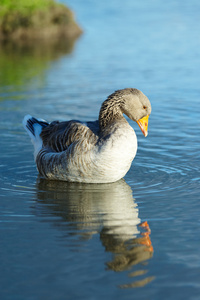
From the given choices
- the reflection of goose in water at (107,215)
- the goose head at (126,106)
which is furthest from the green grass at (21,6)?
the reflection of goose in water at (107,215)

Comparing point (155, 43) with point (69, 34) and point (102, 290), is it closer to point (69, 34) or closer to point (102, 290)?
point (69, 34)

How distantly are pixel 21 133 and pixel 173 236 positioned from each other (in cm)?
604

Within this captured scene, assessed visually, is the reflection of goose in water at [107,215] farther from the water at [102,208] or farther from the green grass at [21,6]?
the green grass at [21,6]

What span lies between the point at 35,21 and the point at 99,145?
21.0 m

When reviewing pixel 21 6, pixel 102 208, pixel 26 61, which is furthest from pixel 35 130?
pixel 21 6

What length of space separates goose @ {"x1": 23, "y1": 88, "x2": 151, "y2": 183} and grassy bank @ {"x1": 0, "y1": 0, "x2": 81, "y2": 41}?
19919 millimetres

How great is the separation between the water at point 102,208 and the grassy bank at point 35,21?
10180 millimetres

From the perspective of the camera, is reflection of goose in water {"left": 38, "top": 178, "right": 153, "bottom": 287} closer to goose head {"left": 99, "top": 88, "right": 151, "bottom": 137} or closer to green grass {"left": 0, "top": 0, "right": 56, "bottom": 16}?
goose head {"left": 99, "top": 88, "right": 151, "bottom": 137}

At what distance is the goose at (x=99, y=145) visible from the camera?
26.4 feet

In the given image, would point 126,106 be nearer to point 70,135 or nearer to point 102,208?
point 70,135

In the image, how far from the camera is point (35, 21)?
2781 cm

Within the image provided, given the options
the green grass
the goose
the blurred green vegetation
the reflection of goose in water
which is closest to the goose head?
the goose

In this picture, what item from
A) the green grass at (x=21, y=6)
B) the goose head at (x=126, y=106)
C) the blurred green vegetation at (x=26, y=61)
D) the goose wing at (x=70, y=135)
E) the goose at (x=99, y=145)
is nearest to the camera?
the goose at (x=99, y=145)

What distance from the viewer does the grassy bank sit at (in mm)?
27844
